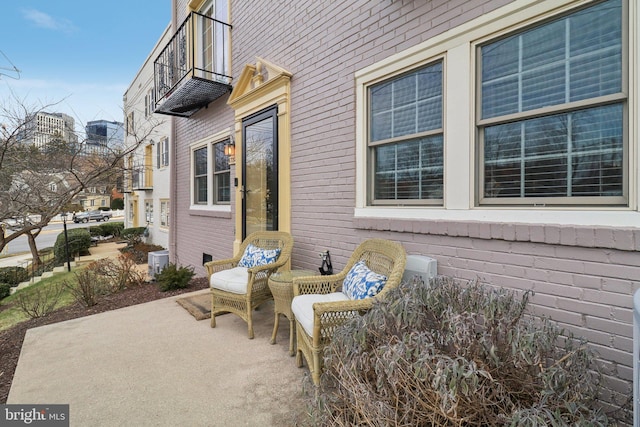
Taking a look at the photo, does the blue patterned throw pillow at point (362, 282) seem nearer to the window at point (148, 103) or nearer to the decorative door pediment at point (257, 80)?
the decorative door pediment at point (257, 80)

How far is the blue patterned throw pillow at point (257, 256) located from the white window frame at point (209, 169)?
199 cm

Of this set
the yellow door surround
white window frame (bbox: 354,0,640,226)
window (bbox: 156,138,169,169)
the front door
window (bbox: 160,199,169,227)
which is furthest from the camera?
window (bbox: 160,199,169,227)

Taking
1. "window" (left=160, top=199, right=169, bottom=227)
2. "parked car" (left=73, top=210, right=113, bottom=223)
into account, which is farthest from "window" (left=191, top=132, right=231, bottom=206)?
"parked car" (left=73, top=210, right=113, bottom=223)

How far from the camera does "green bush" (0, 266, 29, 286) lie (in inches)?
370

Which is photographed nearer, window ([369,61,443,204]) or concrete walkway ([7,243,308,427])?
concrete walkway ([7,243,308,427])

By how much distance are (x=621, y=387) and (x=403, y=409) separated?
146 centimetres

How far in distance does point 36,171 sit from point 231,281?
472cm

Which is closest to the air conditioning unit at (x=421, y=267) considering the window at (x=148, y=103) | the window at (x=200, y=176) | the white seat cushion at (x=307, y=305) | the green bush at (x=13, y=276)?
the white seat cushion at (x=307, y=305)

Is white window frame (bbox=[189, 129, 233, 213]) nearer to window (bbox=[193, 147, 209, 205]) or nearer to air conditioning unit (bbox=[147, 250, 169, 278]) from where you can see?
window (bbox=[193, 147, 209, 205])

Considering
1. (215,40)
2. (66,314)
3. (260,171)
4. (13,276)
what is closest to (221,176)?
(260,171)

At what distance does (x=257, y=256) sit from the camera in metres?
3.71

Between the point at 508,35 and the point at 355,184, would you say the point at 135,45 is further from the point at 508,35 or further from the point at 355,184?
the point at 508,35

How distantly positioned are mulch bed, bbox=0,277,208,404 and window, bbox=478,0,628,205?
4.02 metres

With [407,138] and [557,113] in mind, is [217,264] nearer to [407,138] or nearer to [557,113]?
[407,138]
